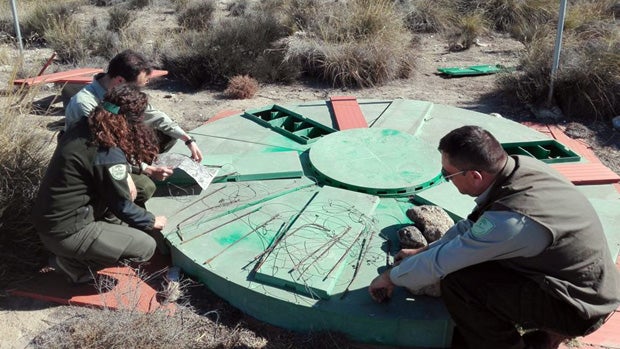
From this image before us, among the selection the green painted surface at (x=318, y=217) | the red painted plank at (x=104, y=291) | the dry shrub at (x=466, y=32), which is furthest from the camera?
the dry shrub at (x=466, y=32)

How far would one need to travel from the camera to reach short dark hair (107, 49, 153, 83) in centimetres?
409

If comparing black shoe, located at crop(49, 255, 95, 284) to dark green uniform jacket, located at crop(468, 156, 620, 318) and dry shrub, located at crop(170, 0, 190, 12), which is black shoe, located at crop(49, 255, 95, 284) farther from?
dry shrub, located at crop(170, 0, 190, 12)

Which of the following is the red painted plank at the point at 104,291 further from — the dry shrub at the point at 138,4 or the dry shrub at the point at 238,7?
the dry shrub at the point at 138,4

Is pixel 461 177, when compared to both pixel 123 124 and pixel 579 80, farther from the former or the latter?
pixel 579 80

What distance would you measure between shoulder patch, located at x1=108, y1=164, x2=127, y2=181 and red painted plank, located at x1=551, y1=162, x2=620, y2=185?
3.22 metres

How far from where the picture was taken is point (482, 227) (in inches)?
103

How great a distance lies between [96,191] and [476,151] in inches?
85.4

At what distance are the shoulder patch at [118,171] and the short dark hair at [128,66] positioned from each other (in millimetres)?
945

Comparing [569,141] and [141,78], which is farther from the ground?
[141,78]

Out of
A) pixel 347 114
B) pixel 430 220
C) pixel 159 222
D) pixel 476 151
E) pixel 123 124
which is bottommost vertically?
pixel 347 114

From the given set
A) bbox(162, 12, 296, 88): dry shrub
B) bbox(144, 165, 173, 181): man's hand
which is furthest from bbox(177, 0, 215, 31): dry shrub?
bbox(144, 165, 173, 181): man's hand

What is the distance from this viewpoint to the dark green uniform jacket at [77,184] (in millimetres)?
3363

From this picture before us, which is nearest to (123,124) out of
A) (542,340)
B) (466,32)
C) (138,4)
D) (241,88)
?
(542,340)

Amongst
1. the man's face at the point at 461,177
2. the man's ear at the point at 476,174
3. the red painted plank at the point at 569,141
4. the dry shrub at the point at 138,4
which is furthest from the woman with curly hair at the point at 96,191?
the dry shrub at the point at 138,4
